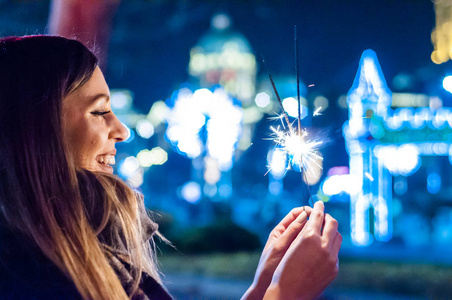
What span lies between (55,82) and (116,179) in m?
0.37

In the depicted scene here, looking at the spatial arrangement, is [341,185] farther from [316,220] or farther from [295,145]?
[316,220]

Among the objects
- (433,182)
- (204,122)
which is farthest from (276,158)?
(433,182)

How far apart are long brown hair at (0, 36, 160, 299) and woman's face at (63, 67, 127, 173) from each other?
0.07 meters

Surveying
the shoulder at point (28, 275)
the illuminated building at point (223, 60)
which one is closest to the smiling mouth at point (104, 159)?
the shoulder at point (28, 275)

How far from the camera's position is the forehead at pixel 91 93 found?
1.47 metres

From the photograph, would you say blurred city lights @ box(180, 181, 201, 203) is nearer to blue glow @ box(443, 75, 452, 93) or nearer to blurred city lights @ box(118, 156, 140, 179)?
blurred city lights @ box(118, 156, 140, 179)

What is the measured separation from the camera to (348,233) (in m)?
15.4

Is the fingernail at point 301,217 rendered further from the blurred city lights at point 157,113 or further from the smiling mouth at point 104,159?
the blurred city lights at point 157,113

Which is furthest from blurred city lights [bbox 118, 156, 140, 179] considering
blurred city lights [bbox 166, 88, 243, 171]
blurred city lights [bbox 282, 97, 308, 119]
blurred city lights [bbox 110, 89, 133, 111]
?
blurred city lights [bbox 282, 97, 308, 119]

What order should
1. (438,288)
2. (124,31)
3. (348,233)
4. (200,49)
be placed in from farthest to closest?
(200,49) < (124,31) < (348,233) < (438,288)

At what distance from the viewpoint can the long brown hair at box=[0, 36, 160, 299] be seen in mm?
1225

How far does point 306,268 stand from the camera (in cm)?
145

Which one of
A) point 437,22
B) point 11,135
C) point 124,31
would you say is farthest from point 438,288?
point 124,31

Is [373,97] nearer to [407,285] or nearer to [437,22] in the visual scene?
[437,22]
